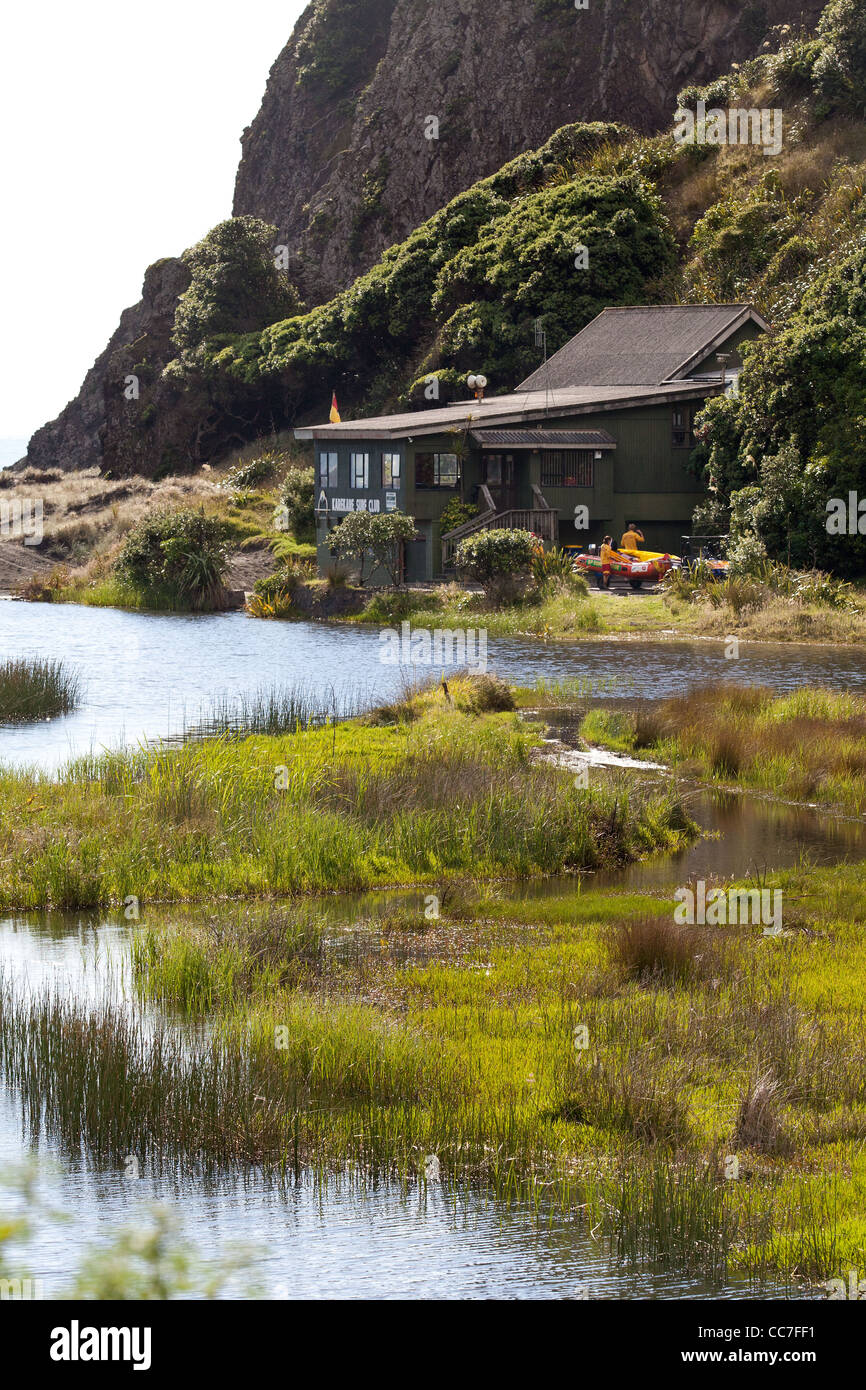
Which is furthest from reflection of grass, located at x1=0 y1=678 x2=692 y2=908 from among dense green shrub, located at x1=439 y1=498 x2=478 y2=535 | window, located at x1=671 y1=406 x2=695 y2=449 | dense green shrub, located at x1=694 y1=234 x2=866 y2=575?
window, located at x1=671 y1=406 x2=695 y2=449

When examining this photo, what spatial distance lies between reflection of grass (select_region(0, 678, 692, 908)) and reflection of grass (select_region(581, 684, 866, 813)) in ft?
10.8

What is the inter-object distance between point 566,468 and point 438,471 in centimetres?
481

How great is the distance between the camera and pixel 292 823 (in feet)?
62.8

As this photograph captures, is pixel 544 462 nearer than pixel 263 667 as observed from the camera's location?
No

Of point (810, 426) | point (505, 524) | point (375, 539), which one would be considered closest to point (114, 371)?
point (375, 539)

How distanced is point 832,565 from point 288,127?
105 m

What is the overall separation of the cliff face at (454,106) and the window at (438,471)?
46.5 metres

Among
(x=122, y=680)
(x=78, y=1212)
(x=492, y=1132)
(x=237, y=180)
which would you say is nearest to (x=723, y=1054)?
(x=492, y=1132)

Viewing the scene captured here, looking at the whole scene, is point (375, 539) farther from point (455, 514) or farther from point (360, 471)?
point (360, 471)

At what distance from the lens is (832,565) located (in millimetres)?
48031

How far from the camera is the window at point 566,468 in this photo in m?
58.0

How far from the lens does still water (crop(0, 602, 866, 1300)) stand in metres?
8.62

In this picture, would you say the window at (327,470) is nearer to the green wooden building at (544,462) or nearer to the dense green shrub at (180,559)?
the green wooden building at (544,462)
